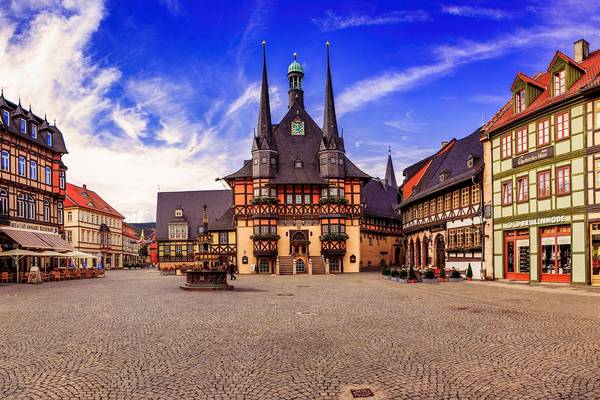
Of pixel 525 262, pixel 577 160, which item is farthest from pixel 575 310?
pixel 525 262

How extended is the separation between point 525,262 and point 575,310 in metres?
13.9

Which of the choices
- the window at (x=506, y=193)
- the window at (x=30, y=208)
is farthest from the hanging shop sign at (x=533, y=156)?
the window at (x=30, y=208)

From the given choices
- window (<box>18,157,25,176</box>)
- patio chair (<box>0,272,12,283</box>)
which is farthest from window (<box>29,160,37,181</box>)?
patio chair (<box>0,272,12,283</box>)

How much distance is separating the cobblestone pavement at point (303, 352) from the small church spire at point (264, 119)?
114ft

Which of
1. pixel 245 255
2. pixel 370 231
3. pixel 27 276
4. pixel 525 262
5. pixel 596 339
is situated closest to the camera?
pixel 596 339

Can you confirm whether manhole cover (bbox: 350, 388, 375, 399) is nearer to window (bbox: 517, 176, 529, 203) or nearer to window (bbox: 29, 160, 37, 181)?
window (bbox: 517, 176, 529, 203)

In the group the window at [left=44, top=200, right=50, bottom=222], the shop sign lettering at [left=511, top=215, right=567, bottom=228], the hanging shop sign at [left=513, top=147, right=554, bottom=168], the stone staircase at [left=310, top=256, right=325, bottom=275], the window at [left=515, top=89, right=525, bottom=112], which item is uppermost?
the window at [left=515, top=89, right=525, bottom=112]

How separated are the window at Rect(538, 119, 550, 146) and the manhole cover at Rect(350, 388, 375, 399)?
2361cm

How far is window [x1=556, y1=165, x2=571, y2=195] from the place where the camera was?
25.6m

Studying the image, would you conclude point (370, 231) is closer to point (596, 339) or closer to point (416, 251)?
point (416, 251)

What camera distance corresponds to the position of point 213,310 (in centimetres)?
1652

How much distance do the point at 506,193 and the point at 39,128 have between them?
1519 inches

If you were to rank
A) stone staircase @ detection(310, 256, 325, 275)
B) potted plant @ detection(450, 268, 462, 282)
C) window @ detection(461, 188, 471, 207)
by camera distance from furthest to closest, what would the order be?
stone staircase @ detection(310, 256, 325, 275), window @ detection(461, 188, 471, 207), potted plant @ detection(450, 268, 462, 282)

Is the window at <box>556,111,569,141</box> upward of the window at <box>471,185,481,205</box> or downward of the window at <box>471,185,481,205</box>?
upward
